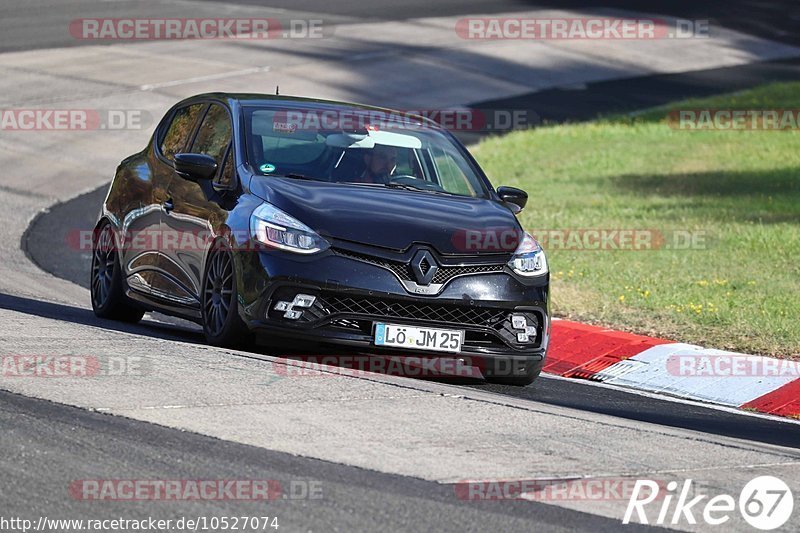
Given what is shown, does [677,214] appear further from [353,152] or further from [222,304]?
[222,304]

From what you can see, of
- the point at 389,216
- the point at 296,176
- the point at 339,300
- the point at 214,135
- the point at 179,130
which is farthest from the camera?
the point at 179,130

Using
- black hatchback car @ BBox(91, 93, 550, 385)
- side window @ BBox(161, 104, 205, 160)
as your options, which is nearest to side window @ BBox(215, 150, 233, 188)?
black hatchback car @ BBox(91, 93, 550, 385)

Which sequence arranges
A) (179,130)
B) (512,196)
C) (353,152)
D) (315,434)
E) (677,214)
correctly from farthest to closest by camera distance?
1. (677,214)
2. (179,130)
3. (512,196)
4. (353,152)
5. (315,434)

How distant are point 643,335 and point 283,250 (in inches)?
164

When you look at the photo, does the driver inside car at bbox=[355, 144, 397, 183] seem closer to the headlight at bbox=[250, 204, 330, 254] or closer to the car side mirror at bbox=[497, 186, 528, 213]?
the car side mirror at bbox=[497, 186, 528, 213]

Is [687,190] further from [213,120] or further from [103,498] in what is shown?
[103,498]

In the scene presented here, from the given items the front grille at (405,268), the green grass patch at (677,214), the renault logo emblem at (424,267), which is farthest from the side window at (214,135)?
the green grass patch at (677,214)

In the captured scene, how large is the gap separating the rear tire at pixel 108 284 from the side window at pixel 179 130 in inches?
31.5

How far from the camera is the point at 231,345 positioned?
30.9 ft

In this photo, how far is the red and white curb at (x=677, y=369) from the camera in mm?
10500

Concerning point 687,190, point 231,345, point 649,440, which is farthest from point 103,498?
point 687,190

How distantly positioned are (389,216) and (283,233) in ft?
2.12

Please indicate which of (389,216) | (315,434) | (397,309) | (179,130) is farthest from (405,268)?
(179,130)

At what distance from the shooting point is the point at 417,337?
909 centimetres
